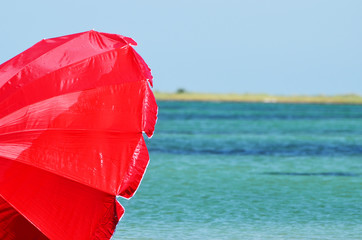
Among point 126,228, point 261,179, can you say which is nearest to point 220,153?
point 261,179

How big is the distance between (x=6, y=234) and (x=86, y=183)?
788 mm

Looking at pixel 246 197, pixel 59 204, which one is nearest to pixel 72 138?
pixel 59 204

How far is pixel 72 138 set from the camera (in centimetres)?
665

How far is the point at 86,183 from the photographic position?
657cm

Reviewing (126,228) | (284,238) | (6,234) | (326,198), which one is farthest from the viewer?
(326,198)

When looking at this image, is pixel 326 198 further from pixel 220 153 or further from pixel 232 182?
pixel 220 153

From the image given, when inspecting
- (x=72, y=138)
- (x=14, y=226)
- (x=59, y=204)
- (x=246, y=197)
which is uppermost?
(x=72, y=138)

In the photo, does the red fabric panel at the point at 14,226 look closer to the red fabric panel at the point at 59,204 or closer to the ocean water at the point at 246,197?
the red fabric panel at the point at 59,204

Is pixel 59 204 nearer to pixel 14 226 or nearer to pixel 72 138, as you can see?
pixel 14 226

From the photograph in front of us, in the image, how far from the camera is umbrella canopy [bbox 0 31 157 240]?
6.47 metres

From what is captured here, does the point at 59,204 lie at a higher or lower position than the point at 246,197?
higher

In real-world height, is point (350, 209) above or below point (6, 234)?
below

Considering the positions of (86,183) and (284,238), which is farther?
(284,238)

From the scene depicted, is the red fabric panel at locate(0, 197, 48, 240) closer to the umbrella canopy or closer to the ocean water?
the umbrella canopy
